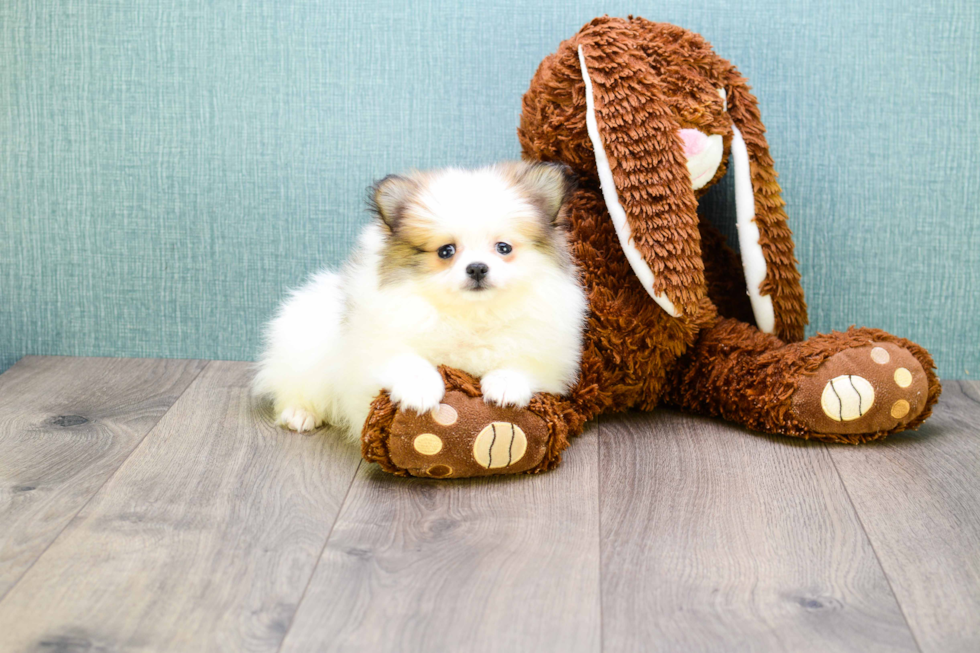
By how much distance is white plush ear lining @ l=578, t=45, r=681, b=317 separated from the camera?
148 centimetres

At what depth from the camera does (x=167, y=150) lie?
6.24 ft

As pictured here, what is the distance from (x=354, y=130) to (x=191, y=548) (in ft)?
3.30

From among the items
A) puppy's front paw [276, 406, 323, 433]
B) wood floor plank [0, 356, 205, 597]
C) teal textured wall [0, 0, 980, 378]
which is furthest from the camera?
teal textured wall [0, 0, 980, 378]

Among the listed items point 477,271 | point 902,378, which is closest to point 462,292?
point 477,271

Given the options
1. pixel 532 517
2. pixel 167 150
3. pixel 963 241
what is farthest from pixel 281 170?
pixel 963 241

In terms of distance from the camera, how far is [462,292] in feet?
4.49

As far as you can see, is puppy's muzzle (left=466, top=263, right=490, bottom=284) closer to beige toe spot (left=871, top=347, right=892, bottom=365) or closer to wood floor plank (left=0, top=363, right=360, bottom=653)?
wood floor plank (left=0, top=363, right=360, bottom=653)

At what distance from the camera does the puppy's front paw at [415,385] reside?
4.41 feet

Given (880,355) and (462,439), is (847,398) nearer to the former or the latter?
(880,355)

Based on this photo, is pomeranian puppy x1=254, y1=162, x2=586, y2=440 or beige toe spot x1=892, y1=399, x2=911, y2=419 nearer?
pomeranian puppy x1=254, y1=162, x2=586, y2=440

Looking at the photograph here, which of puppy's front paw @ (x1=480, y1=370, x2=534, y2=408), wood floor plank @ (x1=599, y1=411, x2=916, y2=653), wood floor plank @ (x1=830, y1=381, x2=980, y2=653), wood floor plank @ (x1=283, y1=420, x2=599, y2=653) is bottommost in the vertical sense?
wood floor plank @ (x1=283, y1=420, x2=599, y2=653)

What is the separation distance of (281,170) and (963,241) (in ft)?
4.79

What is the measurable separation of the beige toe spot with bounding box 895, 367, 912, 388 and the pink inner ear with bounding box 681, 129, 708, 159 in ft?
1.69

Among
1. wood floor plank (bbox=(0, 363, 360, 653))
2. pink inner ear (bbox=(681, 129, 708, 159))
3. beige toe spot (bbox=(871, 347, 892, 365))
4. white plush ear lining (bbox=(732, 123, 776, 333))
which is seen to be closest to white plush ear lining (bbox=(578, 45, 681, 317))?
pink inner ear (bbox=(681, 129, 708, 159))
